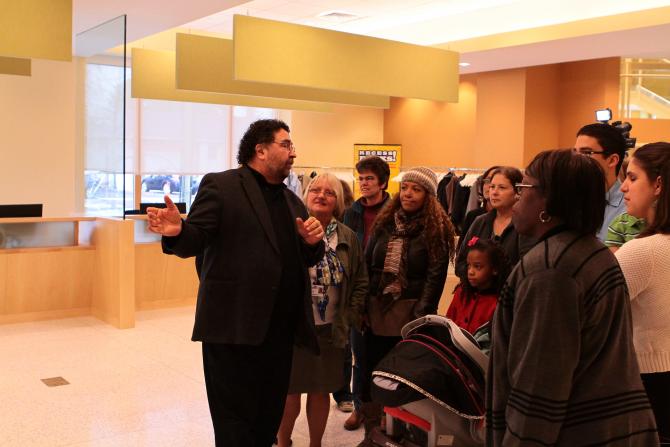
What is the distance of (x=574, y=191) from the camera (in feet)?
6.49

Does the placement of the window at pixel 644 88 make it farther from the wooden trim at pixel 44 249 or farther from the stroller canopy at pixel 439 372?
the stroller canopy at pixel 439 372

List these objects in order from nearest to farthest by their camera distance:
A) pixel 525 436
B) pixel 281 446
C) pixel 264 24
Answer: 1. pixel 525 436
2. pixel 281 446
3. pixel 264 24

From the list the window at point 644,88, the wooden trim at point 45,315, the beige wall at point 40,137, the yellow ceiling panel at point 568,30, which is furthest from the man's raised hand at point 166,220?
the window at point 644,88

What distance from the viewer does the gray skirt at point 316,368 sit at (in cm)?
389

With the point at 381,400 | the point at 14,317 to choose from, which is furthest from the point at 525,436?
the point at 14,317

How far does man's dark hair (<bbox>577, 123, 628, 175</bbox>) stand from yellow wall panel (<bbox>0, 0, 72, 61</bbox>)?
3.74 meters

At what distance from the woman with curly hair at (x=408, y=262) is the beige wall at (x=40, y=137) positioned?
25.6 feet

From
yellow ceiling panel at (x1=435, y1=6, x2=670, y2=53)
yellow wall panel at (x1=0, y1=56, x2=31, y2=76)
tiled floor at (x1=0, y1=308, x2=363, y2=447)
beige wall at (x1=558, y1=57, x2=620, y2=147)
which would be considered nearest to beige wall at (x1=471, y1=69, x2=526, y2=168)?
beige wall at (x1=558, y1=57, x2=620, y2=147)

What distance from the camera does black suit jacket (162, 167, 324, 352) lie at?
294cm

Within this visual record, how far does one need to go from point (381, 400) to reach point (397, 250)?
4.02ft

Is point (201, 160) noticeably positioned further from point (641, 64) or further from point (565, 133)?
point (641, 64)

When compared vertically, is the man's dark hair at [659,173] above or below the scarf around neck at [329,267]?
above

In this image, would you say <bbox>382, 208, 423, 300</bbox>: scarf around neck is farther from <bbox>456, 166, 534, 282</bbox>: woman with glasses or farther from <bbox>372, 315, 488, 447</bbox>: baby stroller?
<bbox>372, 315, 488, 447</bbox>: baby stroller

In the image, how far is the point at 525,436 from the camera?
1.88m
